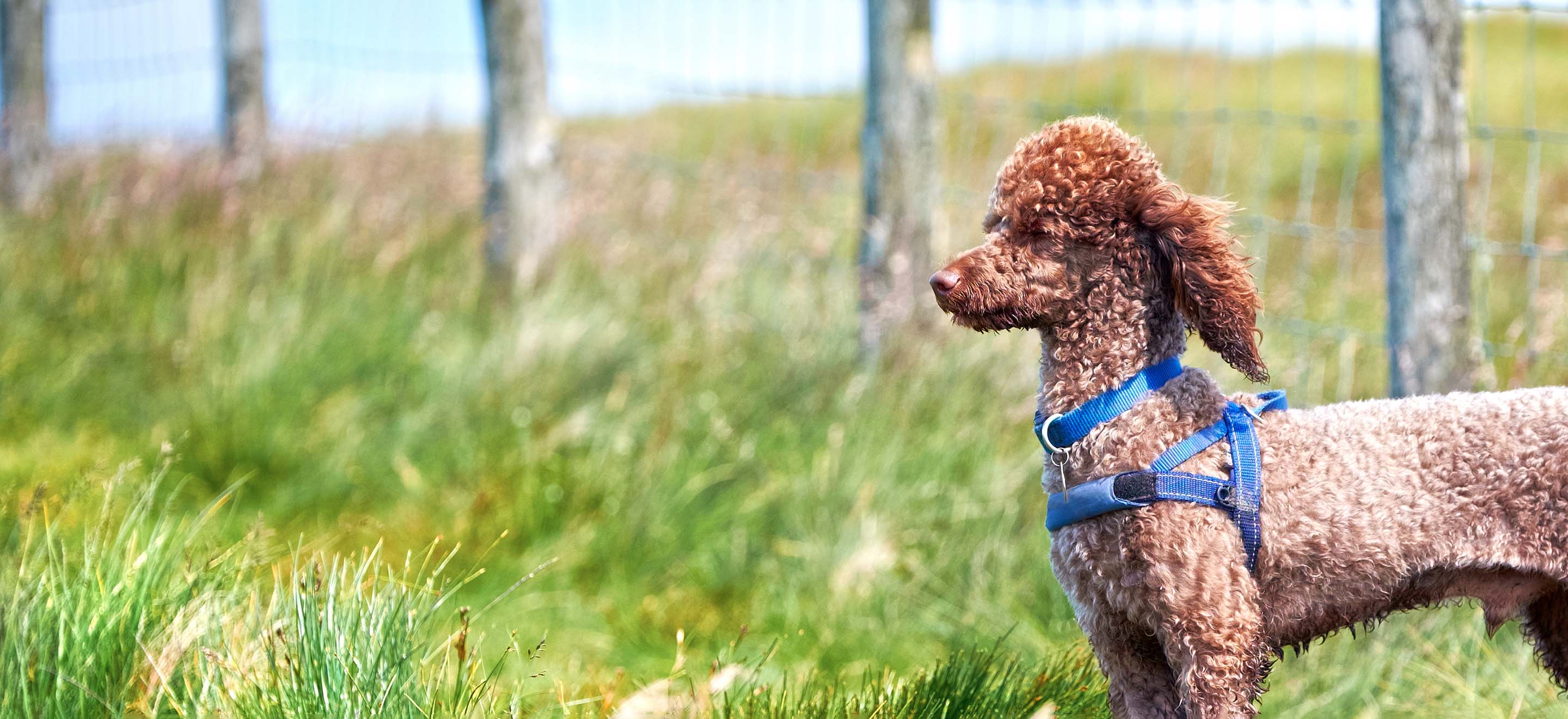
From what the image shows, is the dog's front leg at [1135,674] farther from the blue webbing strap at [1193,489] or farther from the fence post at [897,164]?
the fence post at [897,164]

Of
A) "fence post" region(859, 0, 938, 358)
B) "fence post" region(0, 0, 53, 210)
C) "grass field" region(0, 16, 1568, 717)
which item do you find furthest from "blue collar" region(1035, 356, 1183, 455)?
"fence post" region(0, 0, 53, 210)

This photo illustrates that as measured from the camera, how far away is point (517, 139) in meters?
6.40

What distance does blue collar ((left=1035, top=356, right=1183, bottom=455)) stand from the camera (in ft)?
7.93

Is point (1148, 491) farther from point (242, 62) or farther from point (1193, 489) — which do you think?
point (242, 62)

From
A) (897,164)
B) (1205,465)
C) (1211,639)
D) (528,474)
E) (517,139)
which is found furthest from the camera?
(517,139)

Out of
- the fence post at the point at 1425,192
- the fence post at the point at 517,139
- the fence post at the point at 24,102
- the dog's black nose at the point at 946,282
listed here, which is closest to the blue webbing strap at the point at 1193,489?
the dog's black nose at the point at 946,282

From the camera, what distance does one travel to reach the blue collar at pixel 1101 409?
7.93 ft

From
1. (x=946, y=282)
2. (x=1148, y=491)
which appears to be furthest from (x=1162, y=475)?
(x=946, y=282)

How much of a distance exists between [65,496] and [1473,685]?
3.86m

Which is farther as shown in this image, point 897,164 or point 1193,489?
point 897,164

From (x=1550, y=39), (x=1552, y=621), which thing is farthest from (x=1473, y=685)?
(x=1550, y=39)

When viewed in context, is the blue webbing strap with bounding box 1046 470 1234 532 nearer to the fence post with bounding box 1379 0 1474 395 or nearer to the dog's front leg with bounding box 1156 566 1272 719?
the dog's front leg with bounding box 1156 566 1272 719

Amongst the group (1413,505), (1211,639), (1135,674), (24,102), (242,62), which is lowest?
(1135,674)

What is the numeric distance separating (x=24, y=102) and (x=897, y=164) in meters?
5.72
